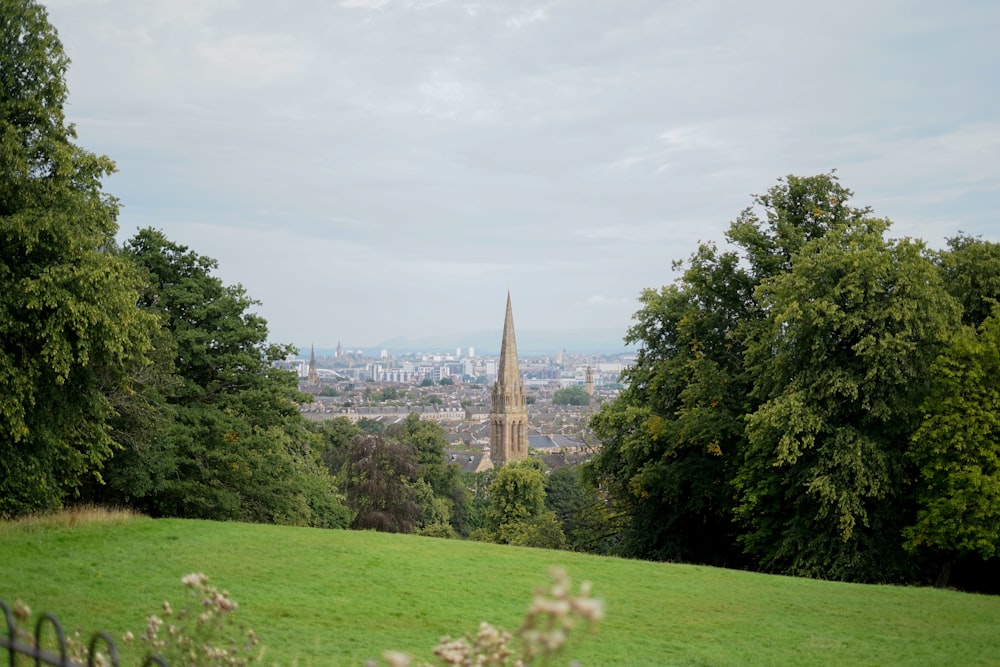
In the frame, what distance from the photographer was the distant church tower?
121250 mm

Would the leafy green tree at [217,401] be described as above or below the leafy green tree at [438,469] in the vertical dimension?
above

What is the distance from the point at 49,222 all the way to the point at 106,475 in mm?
9075

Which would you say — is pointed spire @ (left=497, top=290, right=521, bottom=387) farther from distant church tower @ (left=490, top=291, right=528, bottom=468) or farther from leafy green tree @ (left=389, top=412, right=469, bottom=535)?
leafy green tree @ (left=389, top=412, right=469, bottom=535)

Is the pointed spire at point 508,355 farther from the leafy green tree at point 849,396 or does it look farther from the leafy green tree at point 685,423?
the leafy green tree at point 849,396

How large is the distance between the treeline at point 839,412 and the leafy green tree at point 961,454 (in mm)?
48

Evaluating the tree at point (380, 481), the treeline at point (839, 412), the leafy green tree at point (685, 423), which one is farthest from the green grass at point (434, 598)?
the tree at point (380, 481)

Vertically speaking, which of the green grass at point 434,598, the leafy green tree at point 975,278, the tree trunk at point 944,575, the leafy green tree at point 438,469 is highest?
the leafy green tree at point 975,278

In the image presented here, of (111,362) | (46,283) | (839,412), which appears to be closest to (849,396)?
(839,412)

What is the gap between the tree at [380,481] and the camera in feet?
143

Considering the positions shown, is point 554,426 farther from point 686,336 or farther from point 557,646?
point 557,646

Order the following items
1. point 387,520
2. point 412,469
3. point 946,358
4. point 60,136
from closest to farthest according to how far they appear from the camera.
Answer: point 60,136, point 946,358, point 387,520, point 412,469

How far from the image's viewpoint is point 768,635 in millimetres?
13500

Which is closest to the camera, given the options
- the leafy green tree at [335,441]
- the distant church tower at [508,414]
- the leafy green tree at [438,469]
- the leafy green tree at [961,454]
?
the leafy green tree at [961,454]

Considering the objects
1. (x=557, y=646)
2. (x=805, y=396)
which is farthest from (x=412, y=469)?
(x=557, y=646)
